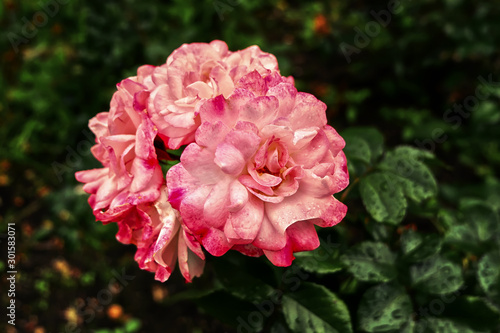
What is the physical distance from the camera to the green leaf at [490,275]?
3.31 ft

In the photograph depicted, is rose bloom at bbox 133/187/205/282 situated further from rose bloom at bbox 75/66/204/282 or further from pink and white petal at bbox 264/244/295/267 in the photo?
pink and white petal at bbox 264/244/295/267

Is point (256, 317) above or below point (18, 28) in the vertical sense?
above

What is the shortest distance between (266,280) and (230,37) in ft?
4.83

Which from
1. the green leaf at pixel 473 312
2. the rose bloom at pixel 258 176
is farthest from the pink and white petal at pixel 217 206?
the green leaf at pixel 473 312

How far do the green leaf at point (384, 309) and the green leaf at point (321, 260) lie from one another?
130mm

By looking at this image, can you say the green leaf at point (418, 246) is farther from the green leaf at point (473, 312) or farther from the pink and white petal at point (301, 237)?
the pink and white petal at point (301, 237)

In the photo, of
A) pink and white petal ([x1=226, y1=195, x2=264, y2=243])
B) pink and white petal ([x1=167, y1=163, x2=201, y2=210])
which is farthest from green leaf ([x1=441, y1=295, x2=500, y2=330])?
pink and white petal ([x1=167, y1=163, x2=201, y2=210])

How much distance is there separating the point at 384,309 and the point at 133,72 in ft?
4.22

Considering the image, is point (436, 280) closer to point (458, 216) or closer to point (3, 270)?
point (458, 216)

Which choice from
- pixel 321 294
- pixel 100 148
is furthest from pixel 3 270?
pixel 321 294

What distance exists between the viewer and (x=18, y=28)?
237 cm

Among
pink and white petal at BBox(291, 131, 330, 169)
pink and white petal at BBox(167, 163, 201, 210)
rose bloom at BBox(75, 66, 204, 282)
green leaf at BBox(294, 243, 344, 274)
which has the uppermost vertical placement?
pink and white petal at BBox(291, 131, 330, 169)

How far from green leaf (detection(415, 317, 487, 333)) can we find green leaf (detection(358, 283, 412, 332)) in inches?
2.6

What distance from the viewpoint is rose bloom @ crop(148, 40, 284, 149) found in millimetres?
709
